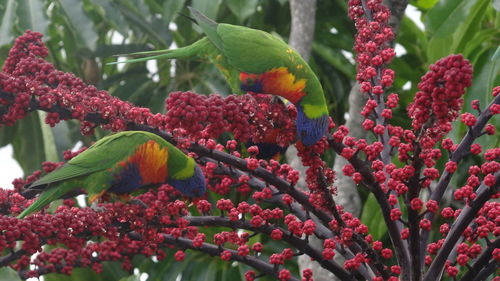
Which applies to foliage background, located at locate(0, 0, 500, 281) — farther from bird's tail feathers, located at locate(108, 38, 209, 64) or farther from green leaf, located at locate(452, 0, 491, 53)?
bird's tail feathers, located at locate(108, 38, 209, 64)

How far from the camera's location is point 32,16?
3.69 meters

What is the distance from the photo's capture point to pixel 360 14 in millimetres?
1998

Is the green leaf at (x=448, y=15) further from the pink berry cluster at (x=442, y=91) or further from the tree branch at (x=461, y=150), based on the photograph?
the pink berry cluster at (x=442, y=91)

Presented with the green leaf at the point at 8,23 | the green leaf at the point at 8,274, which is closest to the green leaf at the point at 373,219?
the green leaf at the point at 8,23

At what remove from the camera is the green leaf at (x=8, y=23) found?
3574 mm

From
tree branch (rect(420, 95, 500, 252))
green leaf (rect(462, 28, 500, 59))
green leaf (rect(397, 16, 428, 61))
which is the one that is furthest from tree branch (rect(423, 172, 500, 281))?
green leaf (rect(397, 16, 428, 61))

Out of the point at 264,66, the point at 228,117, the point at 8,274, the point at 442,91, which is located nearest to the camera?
the point at 442,91

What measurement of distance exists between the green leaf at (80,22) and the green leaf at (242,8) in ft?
2.24

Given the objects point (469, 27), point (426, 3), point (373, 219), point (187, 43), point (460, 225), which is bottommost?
point (373, 219)

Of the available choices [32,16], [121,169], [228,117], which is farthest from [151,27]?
[228,117]

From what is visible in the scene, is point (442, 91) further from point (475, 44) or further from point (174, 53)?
point (475, 44)

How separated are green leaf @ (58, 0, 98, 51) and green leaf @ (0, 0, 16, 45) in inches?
9.5

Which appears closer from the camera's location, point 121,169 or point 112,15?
point 121,169

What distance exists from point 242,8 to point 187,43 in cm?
81
